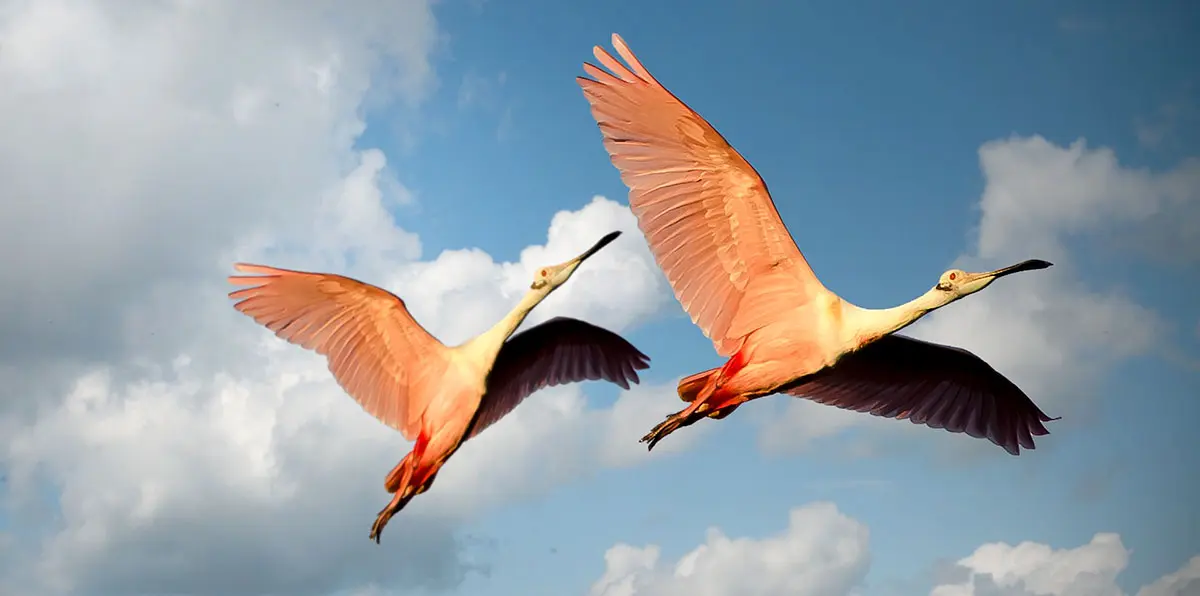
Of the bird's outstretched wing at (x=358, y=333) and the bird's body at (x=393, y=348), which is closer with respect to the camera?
the bird's body at (x=393, y=348)

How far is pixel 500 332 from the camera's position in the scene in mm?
6352

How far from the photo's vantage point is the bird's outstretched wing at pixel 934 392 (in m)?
7.00

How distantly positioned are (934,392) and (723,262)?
5.75 feet

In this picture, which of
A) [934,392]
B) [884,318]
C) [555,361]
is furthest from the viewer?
[555,361]

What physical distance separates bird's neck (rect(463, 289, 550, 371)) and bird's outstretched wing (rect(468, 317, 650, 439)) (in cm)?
63

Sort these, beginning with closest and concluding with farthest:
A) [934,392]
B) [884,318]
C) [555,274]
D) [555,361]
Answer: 1. [884,318]
2. [555,274]
3. [934,392]
4. [555,361]

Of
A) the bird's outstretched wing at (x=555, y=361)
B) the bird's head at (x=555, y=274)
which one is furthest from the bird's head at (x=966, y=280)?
the bird's outstretched wing at (x=555, y=361)

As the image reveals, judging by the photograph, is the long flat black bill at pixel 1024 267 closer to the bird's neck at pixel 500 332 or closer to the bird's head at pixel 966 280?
the bird's head at pixel 966 280

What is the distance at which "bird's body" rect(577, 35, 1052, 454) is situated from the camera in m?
5.95

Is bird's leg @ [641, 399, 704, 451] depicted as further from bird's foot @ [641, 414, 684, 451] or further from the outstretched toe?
the outstretched toe

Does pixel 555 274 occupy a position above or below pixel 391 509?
above

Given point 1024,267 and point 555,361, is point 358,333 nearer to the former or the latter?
point 555,361

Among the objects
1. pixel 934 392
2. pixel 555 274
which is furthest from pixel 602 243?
pixel 934 392

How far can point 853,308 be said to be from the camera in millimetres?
5973
